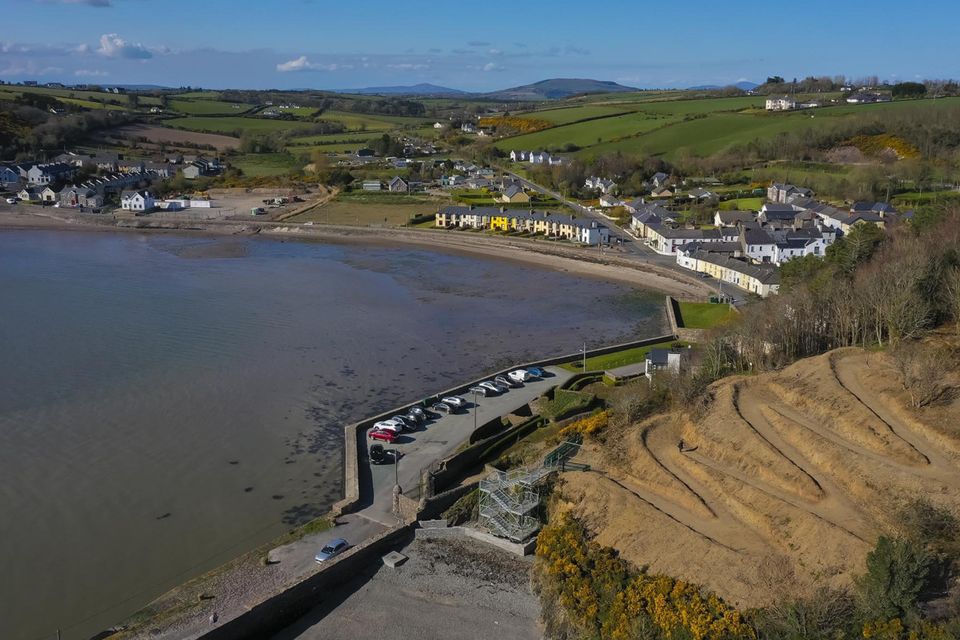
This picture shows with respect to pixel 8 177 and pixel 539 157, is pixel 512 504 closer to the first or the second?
pixel 8 177

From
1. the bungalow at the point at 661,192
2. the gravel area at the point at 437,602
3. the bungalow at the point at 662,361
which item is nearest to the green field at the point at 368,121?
the bungalow at the point at 661,192

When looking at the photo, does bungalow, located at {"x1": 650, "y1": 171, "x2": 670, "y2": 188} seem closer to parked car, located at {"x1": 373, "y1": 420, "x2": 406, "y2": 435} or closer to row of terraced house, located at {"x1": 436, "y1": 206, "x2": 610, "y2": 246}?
row of terraced house, located at {"x1": 436, "y1": 206, "x2": 610, "y2": 246}

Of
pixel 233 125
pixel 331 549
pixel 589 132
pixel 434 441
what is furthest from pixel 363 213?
pixel 233 125

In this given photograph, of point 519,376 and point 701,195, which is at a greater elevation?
point 701,195

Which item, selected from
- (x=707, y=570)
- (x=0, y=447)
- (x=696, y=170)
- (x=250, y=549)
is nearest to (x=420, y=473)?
(x=250, y=549)

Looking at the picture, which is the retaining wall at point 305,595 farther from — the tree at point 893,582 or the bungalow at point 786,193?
the bungalow at point 786,193

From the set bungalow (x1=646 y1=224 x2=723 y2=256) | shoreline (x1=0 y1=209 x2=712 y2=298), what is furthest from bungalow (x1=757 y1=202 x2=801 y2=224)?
shoreline (x1=0 y1=209 x2=712 y2=298)

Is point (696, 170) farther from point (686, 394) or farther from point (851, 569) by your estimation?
point (851, 569)
